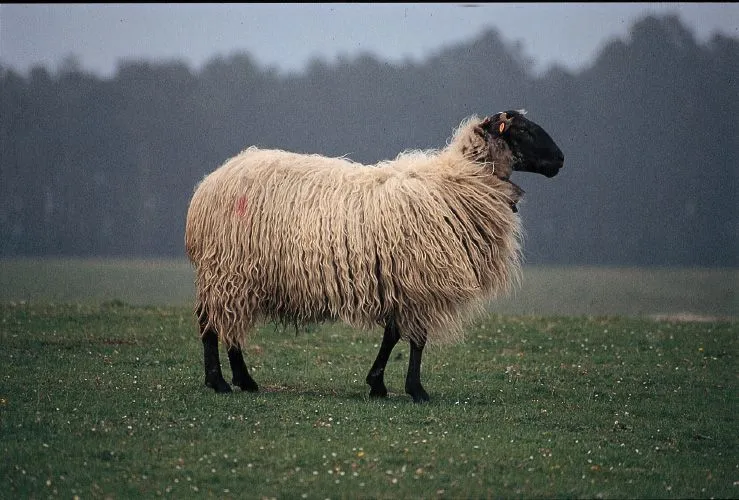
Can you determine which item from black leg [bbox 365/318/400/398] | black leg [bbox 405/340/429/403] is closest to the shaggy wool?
black leg [bbox 365/318/400/398]

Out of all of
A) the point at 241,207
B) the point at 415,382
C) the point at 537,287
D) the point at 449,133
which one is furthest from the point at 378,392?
the point at 449,133

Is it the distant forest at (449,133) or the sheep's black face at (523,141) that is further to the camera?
the distant forest at (449,133)

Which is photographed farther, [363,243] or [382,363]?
[382,363]

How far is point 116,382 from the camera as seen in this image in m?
11.3

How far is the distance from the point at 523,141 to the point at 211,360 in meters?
4.22

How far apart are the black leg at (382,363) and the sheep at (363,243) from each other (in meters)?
0.01

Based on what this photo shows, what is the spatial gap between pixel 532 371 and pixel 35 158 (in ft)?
110

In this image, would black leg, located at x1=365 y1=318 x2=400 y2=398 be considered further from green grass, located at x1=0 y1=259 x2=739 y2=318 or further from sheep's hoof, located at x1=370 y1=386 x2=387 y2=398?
green grass, located at x1=0 y1=259 x2=739 y2=318

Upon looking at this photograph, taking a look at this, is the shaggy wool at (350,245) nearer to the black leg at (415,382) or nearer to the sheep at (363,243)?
the sheep at (363,243)

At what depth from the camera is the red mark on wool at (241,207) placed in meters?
11.0

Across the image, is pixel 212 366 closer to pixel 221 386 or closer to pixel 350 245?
pixel 221 386

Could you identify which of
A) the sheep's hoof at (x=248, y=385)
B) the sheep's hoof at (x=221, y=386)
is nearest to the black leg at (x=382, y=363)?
the sheep's hoof at (x=248, y=385)

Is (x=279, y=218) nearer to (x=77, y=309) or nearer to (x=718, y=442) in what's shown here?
(x=718, y=442)

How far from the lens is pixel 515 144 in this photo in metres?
11.5
